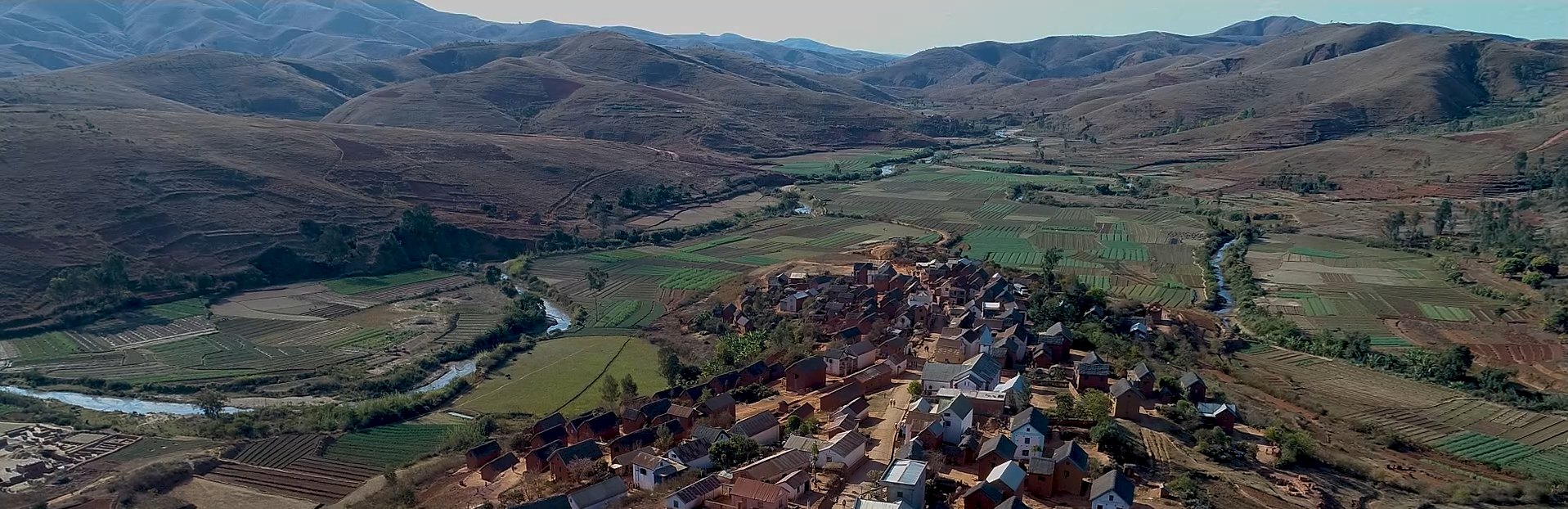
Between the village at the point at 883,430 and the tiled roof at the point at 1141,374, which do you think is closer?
the village at the point at 883,430

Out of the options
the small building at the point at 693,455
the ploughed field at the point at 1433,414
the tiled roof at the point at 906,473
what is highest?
the tiled roof at the point at 906,473

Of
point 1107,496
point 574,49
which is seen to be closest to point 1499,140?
point 1107,496

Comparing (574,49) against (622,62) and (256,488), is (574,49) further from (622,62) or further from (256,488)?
(256,488)

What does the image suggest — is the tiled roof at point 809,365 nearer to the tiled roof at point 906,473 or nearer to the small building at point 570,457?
the small building at point 570,457

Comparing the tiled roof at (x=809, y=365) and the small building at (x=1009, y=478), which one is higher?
the small building at (x=1009, y=478)

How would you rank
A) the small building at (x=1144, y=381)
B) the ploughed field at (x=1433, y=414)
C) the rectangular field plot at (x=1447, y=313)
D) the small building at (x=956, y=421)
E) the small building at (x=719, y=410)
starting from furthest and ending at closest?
the rectangular field plot at (x=1447, y=313) → the small building at (x=1144, y=381) → the ploughed field at (x=1433, y=414) → the small building at (x=719, y=410) → the small building at (x=956, y=421)

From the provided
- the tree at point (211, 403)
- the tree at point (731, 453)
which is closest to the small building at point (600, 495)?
the tree at point (731, 453)
